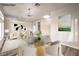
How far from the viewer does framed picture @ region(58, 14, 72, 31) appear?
1.29 metres

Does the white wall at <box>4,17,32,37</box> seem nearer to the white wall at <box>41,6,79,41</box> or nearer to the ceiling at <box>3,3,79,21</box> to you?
the ceiling at <box>3,3,79,21</box>

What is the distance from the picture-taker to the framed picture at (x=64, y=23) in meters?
A: 1.29

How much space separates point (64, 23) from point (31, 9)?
0.39 meters

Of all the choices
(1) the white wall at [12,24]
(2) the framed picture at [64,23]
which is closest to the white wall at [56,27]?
(2) the framed picture at [64,23]

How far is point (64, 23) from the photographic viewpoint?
4.27 ft

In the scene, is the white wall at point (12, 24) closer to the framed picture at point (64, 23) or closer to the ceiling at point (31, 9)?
the ceiling at point (31, 9)

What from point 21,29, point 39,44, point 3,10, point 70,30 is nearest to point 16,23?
point 21,29

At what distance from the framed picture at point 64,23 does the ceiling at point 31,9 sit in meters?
0.12

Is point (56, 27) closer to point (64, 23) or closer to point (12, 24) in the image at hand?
point (64, 23)

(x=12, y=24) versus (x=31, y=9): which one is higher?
(x=31, y=9)

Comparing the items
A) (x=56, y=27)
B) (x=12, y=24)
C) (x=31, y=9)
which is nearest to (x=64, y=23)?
(x=56, y=27)

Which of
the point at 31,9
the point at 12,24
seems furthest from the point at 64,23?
the point at 12,24

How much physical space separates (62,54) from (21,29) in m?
0.53

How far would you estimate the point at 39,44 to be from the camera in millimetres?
1303
